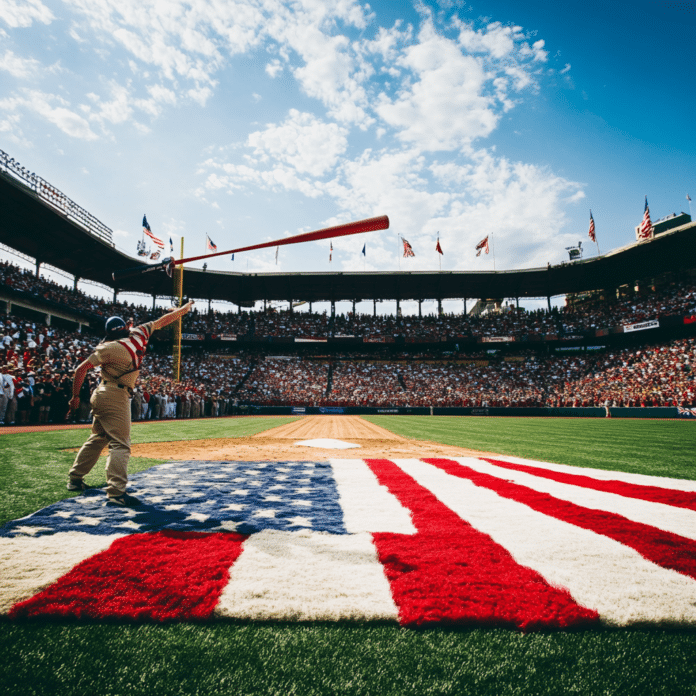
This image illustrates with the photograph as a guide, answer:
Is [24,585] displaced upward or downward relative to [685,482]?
upward

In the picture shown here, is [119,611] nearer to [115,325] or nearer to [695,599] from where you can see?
[695,599]

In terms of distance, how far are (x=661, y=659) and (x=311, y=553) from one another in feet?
5.62

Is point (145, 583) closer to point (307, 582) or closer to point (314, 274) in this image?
point (307, 582)

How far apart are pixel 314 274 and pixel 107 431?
37.4 metres

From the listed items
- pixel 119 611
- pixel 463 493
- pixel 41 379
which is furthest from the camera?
pixel 41 379

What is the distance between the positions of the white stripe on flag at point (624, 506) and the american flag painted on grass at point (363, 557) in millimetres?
24

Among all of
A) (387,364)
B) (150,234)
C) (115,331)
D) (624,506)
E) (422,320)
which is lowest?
(624,506)

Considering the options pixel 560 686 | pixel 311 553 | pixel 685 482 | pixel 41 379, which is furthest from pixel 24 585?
pixel 41 379

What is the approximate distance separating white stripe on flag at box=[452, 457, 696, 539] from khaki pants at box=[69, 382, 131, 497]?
14.8 feet

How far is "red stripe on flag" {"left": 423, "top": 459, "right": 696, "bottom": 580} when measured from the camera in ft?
7.68

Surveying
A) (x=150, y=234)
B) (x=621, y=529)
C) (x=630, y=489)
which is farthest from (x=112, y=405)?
(x=150, y=234)

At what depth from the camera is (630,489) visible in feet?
14.3

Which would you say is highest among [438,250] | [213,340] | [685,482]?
[438,250]

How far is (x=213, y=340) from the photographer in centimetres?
4112
